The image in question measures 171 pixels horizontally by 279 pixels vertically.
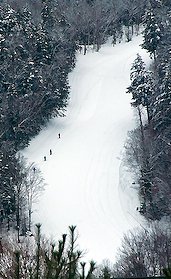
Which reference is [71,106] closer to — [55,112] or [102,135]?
[55,112]

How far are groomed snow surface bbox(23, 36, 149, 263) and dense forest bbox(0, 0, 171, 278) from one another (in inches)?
50.0

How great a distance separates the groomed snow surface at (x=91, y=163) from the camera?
35.6m

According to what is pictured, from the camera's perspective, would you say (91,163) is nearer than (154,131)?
Yes

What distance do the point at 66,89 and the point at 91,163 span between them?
484 inches

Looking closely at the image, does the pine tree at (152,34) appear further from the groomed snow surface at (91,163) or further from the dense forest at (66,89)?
the groomed snow surface at (91,163)

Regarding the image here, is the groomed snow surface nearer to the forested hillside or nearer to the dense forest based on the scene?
the dense forest

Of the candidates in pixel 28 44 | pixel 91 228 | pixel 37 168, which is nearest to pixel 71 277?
pixel 91 228

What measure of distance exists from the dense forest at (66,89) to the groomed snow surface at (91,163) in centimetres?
127

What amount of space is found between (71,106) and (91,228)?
21444 mm

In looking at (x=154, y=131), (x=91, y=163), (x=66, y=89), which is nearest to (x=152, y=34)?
(x=66, y=89)

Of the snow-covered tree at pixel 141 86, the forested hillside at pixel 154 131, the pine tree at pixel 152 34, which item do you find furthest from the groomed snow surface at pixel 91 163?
the pine tree at pixel 152 34

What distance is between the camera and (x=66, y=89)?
53.2 meters

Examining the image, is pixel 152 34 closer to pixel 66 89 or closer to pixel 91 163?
pixel 66 89

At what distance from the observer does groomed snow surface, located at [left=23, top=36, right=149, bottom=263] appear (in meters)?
35.6
